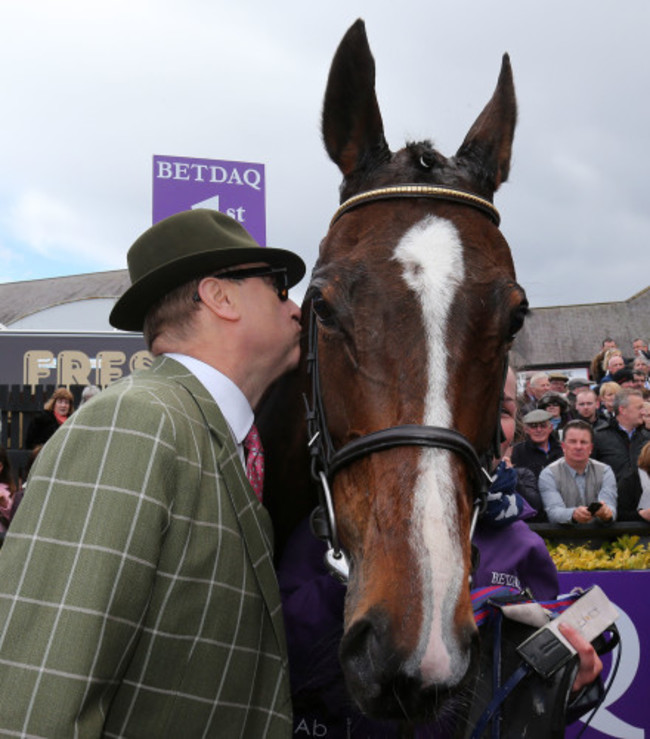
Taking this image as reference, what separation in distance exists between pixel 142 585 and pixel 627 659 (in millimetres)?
4117

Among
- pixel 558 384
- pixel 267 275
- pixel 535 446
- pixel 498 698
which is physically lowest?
pixel 498 698

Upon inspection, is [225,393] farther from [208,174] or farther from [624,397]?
[624,397]

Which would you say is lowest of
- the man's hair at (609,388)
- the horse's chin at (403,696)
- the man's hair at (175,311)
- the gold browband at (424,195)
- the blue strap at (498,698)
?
the blue strap at (498,698)

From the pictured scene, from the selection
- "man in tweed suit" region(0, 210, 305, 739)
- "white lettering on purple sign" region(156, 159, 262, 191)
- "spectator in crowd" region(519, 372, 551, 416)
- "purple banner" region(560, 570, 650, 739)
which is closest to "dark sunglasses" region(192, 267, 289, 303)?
"man in tweed suit" region(0, 210, 305, 739)

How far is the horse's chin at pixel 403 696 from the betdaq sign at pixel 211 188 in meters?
4.12

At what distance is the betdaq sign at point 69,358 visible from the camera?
12.2 meters

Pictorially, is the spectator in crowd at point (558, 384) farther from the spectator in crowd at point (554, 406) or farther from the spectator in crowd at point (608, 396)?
the spectator in crowd at point (554, 406)

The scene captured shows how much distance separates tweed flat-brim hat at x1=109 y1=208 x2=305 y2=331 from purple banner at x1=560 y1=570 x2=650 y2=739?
11.0ft

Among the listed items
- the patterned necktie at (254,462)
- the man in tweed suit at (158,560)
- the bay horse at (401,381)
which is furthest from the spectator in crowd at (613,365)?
the man in tweed suit at (158,560)

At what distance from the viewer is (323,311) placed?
2.07 metres

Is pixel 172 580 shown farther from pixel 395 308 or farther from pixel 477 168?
pixel 477 168

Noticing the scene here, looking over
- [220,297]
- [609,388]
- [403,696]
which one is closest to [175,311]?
[220,297]

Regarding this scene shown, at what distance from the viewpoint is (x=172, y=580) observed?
1.69 metres

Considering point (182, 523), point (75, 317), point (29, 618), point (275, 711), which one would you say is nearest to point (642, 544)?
point (275, 711)
